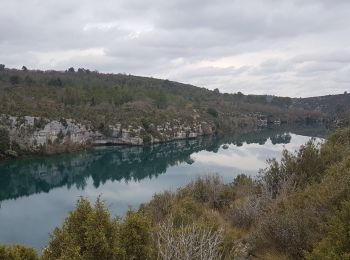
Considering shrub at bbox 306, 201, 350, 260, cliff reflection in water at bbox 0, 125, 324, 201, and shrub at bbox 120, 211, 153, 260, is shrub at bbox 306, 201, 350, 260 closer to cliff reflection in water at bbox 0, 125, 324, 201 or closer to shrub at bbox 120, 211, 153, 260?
shrub at bbox 120, 211, 153, 260

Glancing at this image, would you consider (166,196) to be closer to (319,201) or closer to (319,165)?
(319,165)

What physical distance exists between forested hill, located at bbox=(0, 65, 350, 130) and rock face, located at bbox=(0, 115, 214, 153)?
191 cm

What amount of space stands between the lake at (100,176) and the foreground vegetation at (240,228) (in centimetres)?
317

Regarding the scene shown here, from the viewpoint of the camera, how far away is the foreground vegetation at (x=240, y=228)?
7949 mm

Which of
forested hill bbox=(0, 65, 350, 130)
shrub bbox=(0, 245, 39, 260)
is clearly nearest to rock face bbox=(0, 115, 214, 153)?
forested hill bbox=(0, 65, 350, 130)

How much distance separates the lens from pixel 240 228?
16422 mm

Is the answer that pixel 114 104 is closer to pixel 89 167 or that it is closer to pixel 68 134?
pixel 68 134

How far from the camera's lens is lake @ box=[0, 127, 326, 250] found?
32.8 metres

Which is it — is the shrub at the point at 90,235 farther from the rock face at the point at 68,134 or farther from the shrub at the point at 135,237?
the rock face at the point at 68,134

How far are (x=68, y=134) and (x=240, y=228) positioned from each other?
191 feet

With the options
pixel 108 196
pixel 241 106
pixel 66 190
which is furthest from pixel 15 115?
pixel 241 106

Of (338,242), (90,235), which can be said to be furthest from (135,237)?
(338,242)

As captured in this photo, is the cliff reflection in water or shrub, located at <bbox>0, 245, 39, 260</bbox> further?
the cliff reflection in water

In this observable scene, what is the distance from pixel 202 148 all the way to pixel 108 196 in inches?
1632
